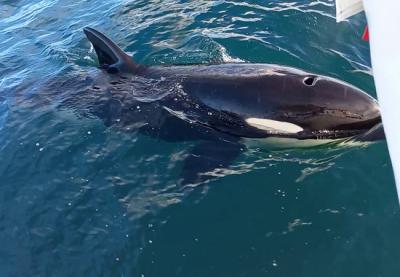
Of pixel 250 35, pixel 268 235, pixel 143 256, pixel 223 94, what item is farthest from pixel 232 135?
pixel 250 35

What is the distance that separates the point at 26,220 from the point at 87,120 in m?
2.15

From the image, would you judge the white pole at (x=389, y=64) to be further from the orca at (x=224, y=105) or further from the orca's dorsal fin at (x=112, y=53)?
the orca's dorsal fin at (x=112, y=53)

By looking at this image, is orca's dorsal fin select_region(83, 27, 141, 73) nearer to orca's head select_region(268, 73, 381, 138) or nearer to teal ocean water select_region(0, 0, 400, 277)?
teal ocean water select_region(0, 0, 400, 277)

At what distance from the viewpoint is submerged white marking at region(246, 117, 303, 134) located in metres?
6.99

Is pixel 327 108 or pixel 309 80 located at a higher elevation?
pixel 309 80

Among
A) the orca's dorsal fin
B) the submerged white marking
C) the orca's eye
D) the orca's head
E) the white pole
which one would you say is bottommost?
the submerged white marking

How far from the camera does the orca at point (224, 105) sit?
21.8 ft

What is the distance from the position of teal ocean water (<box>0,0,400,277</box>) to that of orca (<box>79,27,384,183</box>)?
279 mm

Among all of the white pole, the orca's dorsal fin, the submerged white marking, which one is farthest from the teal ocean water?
the white pole

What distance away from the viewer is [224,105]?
24.1 feet

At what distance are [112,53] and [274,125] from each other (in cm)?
314

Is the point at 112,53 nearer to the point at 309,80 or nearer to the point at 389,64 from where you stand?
the point at 309,80

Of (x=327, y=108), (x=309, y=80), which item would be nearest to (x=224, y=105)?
(x=309, y=80)

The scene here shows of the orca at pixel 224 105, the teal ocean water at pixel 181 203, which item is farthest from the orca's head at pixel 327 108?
the teal ocean water at pixel 181 203
